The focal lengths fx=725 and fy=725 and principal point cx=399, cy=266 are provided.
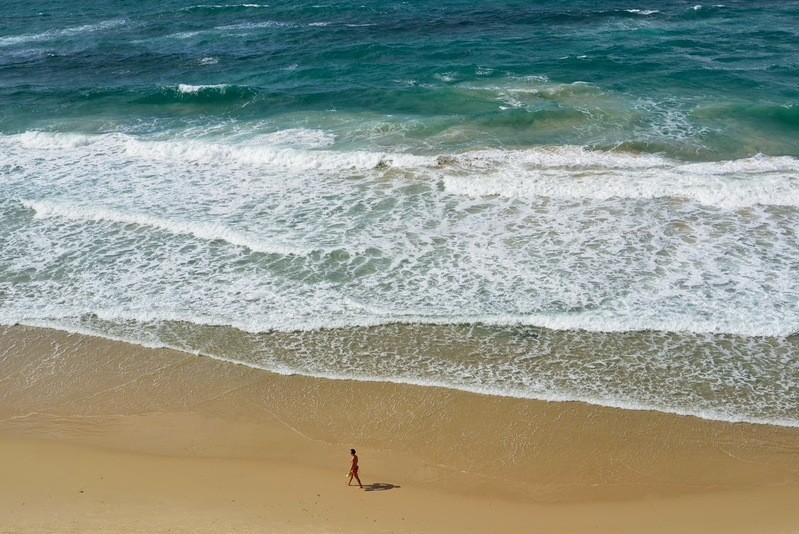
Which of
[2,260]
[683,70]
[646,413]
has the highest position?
[683,70]

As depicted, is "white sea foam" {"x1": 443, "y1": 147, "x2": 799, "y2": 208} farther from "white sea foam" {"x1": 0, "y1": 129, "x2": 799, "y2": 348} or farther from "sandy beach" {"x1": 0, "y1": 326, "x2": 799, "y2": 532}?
"sandy beach" {"x1": 0, "y1": 326, "x2": 799, "y2": 532}

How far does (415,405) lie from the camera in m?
13.7

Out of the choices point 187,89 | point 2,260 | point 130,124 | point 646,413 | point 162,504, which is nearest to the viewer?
point 162,504

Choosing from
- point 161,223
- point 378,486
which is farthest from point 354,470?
point 161,223

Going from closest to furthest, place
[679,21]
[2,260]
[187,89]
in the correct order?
[2,260] < [187,89] < [679,21]

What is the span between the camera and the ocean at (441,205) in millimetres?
15070

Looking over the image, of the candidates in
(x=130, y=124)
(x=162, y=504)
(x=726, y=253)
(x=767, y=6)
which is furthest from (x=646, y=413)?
(x=767, y=6)

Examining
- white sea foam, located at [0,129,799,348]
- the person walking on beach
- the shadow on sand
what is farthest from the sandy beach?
white sea foam, located at [0,129,799,348]

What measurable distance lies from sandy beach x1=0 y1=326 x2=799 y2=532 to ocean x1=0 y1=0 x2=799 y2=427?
731 mm

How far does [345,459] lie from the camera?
12.6m

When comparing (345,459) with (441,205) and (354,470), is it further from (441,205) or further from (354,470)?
(441,205)

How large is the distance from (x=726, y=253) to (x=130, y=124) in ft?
71.7

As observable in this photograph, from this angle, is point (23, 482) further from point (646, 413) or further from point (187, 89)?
point (187, 89)

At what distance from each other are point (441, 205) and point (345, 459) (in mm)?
9782
